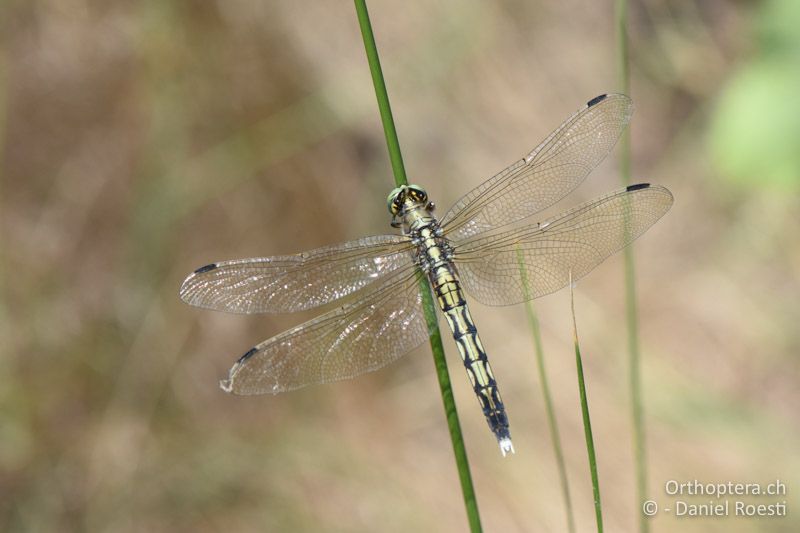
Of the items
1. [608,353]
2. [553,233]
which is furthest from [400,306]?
[608,353]

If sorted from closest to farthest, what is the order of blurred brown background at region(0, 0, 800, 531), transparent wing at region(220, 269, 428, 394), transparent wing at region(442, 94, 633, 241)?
transparent wing at region(220, 269, 428, 394)
transparent wing at region(442, 94, 633, 241)
blurred brown background at region(0, 0, 800, 531)

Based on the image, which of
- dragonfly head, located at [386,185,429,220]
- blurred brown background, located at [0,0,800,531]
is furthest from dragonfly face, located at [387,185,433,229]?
blurred brown background, located at [0,0,800,531]

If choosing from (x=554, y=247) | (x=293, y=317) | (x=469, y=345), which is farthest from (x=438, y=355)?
(x=293, y=317)

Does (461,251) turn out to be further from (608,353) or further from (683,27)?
(683,27)

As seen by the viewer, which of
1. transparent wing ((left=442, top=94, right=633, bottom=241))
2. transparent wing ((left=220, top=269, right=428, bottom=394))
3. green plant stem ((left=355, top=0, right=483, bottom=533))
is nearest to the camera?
green plant stem ((left=355, top=0, right=483, bottom=533))

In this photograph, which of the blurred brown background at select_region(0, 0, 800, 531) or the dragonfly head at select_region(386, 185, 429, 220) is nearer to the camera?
the dragonfly head at select_region(386, 185, 429, 220)

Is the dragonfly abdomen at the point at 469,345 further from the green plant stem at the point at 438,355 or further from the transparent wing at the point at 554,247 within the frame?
the green plant stem at the point at 438,355

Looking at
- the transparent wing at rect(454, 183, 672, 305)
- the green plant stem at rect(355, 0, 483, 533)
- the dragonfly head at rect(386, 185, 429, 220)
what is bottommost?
the green plant stem at rect(355, 0, 483, 533)

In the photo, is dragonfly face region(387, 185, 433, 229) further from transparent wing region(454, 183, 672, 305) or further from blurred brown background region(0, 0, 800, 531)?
blurred brown background region(0, 0, 800, 531)

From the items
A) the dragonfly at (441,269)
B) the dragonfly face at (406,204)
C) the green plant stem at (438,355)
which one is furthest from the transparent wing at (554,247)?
the green plant stem at (438,355)
